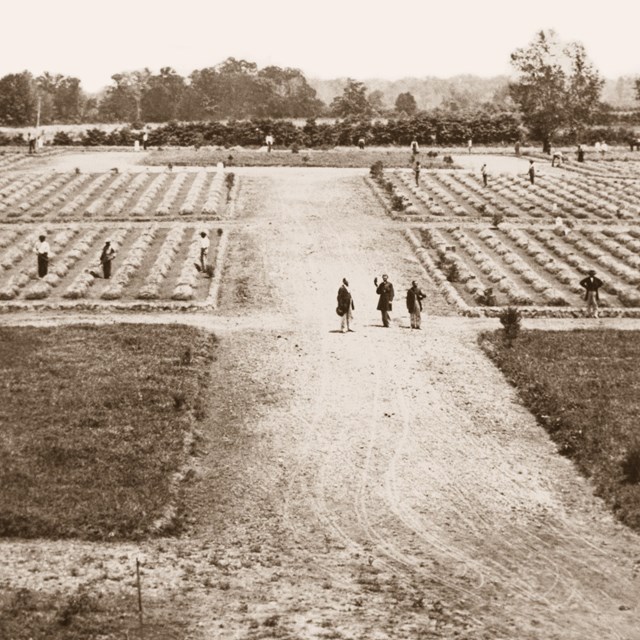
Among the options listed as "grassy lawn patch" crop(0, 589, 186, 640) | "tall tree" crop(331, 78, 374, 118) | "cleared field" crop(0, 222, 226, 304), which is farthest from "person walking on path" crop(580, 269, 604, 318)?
"tall tree" crop(331, 78, 374, 118)

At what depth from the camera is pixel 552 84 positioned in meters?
77.6

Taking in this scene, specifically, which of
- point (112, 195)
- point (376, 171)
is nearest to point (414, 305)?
point (112, 195)

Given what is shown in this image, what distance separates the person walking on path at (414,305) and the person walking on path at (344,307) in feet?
6.09

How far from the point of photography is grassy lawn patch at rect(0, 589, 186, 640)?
1414 centimetres

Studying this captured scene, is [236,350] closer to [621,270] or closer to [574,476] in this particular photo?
[574,476]

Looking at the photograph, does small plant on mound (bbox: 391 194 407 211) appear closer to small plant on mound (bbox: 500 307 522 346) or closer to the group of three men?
the group of three men

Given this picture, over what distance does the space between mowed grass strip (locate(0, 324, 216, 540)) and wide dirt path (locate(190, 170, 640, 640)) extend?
5.30ft

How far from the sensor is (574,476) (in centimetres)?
2142

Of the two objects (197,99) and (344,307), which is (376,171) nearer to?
(344,307)

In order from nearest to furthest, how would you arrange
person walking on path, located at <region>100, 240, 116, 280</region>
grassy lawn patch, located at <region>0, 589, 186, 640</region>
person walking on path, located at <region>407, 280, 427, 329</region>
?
grassy lawn patch, located at <region>0, 589, 186, 640</region> < person walking on path, located at <region>407, 280, 427, 329</region> < person walking on path, located at <region>100, 240, 116, 280</region>

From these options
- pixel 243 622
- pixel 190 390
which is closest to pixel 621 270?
pixel 190 390

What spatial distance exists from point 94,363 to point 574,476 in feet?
42.6

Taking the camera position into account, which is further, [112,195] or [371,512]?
[112,195]

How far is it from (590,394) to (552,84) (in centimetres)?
5709
